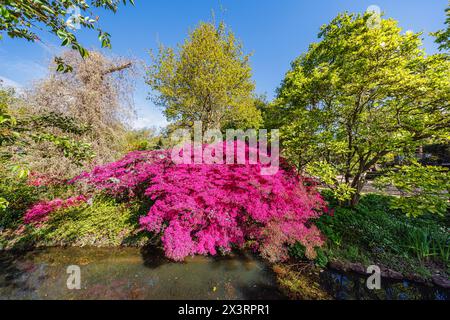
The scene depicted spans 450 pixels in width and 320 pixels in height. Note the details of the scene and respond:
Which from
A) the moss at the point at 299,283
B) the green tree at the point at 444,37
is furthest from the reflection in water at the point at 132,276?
the green tree at the point at 444,37

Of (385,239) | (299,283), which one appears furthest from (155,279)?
(385,239)

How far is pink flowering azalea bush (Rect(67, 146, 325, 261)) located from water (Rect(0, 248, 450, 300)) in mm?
315

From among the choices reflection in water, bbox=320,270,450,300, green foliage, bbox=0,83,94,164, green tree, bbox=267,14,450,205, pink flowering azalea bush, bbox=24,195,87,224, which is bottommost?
reflection in water, bbox=320,270,450,300

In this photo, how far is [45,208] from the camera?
4363mm

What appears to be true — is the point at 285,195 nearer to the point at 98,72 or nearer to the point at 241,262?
the point at 241,262

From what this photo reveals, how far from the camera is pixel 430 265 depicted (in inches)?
127

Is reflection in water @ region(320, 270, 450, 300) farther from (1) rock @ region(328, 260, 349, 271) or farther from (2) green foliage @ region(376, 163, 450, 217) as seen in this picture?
(2) green foliage @ region(376, 163, 450, 217)

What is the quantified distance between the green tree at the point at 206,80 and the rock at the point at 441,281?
714 centimetres

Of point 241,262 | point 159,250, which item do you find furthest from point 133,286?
point 241,262

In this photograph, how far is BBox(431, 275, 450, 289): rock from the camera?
289 cm

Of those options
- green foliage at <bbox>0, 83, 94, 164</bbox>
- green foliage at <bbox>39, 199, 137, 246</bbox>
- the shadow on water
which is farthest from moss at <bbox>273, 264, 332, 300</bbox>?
green foliage at <bbox>0, 83, 94, 164</bbox>

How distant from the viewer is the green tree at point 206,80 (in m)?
7.38

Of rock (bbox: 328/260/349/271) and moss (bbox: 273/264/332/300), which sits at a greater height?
rock (bbox: 328/260/349/271)

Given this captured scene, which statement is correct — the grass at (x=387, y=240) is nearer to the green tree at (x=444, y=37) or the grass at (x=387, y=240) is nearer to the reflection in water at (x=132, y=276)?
the reflection in water at (x=132, y=276)
